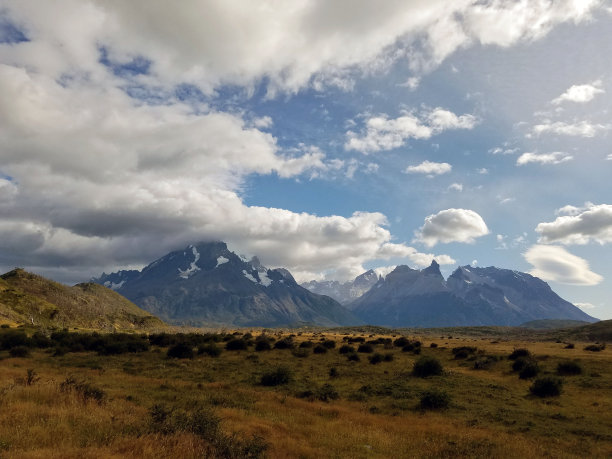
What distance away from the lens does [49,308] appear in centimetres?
12131

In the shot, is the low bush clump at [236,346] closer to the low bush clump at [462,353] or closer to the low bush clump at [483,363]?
the low bush clump at [462,353]

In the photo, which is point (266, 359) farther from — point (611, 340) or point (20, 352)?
point (611, 340)

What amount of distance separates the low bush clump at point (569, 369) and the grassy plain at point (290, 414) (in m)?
0.87

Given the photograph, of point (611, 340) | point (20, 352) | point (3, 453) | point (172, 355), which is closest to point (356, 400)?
point (3, 453)

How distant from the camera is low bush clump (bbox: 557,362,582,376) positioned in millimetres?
33281

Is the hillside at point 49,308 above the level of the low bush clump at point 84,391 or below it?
below

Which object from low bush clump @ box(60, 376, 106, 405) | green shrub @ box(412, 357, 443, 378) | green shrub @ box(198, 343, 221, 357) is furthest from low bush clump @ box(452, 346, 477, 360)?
low bush clump @ box(60, 376, 106, 405)

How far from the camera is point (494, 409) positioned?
2183cm

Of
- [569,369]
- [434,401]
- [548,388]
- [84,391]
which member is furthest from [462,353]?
[84,391]

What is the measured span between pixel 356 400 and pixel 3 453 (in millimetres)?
19163

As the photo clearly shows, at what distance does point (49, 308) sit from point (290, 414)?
5276 inches

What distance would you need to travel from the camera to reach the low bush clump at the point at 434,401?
2181cm

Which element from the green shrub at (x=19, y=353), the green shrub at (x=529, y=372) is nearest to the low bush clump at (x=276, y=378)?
the green shrub at (x=529, y=372)

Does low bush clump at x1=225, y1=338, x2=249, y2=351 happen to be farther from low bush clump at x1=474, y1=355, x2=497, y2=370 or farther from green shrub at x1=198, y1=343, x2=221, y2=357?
low bush clump at x1=474, y1=355, x2=497, y2=370
